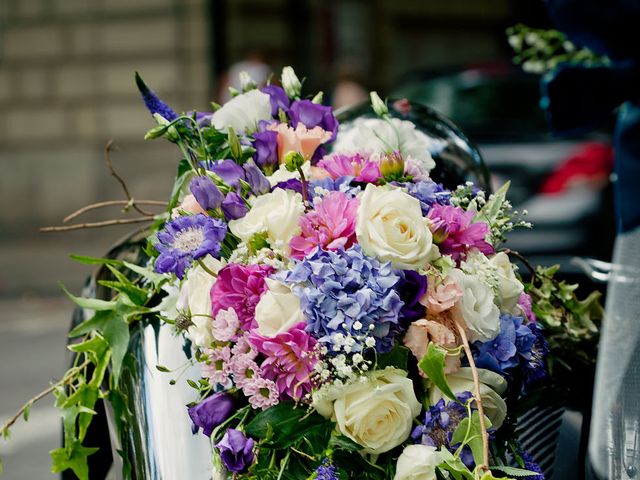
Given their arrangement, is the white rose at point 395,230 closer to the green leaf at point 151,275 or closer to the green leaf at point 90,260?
the green leaf at point 151,275

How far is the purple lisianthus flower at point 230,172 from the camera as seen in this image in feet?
5.67

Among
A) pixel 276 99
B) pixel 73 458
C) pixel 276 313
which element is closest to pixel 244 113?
pixel 276 99

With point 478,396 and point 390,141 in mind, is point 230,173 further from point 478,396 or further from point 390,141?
point 478,396

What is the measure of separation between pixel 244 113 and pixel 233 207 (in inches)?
11.3

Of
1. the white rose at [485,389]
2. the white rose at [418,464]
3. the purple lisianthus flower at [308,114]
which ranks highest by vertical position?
the purple lisianthus flower at [308,114]


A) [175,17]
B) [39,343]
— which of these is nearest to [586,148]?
[39,343]

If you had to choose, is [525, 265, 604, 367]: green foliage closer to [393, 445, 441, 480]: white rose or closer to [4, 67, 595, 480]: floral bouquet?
[4, 67, 595, 480]: floral bouquet

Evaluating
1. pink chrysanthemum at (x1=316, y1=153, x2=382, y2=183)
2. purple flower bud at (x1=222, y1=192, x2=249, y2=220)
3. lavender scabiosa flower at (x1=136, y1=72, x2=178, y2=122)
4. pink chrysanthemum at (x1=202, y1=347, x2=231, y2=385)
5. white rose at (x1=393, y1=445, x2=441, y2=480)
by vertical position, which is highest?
lavender scabiosa flower at (x1=136, y1=72, x2=178, y2=122)

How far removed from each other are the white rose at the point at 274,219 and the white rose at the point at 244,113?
0.91 feet

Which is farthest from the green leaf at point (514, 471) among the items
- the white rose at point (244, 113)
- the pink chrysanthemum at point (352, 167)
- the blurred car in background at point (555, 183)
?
the blurred car in background at point (555, 183)

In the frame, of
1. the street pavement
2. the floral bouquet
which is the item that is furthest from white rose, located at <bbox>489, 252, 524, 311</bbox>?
the street pavement

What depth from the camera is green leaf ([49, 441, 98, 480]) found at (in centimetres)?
199

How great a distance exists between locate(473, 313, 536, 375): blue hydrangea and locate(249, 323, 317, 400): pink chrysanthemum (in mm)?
254

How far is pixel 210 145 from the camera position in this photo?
1857 mm
